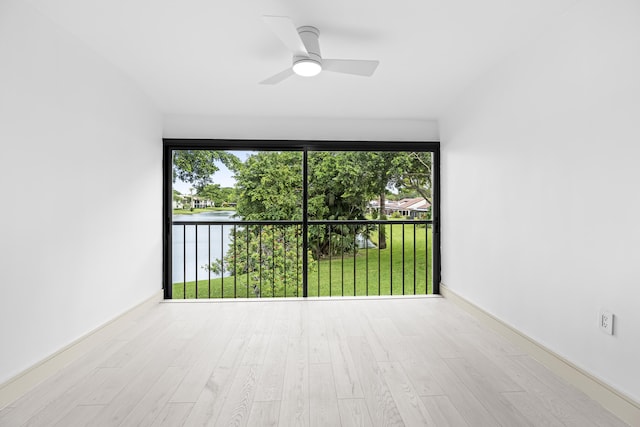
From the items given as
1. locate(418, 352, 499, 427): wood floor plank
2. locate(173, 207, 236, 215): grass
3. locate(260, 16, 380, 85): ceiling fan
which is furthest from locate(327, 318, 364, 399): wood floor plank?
locate(173, 207, 236, 215): grass

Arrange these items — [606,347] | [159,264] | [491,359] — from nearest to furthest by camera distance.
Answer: [606,347]
[491,359]
[159,264]

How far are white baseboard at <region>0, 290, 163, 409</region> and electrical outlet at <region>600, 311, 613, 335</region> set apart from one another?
3134 mm

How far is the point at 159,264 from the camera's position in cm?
371

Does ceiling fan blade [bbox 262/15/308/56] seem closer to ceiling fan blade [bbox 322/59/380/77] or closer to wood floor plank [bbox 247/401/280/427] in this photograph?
ceiling fan blade [bbox 322/59/380/77]

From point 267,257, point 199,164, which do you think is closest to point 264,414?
point 267,257

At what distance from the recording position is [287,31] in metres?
1.85

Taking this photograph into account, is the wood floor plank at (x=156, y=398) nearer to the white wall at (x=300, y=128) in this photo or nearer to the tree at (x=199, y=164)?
the white wall at (x=300, y=128)

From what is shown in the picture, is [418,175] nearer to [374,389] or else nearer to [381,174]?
[381,174]

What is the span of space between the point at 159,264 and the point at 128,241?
74 centimetres

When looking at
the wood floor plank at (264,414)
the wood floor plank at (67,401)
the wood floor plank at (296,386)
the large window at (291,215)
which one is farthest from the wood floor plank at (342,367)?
the large window at (291,215)

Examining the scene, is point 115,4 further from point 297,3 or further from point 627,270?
point 627,270

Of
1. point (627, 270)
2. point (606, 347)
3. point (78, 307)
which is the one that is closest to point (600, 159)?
point (627, 270)

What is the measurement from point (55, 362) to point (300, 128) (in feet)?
9.69

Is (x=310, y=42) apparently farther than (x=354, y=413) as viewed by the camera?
Yes
